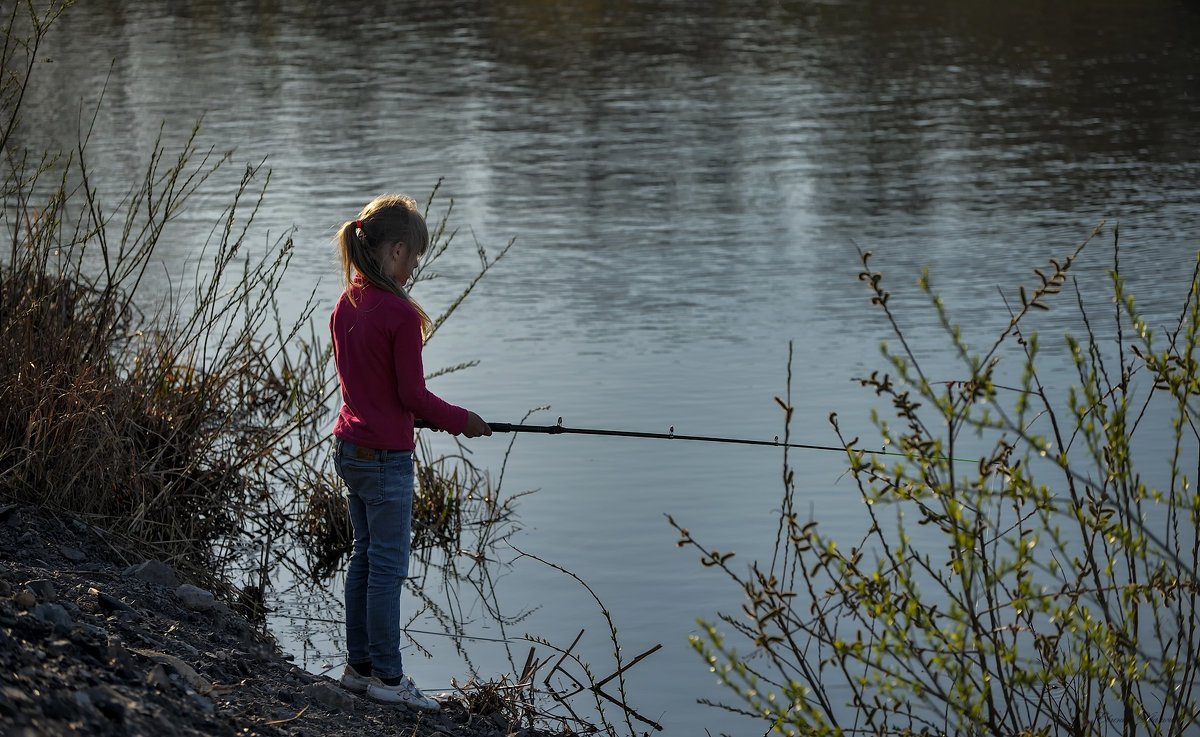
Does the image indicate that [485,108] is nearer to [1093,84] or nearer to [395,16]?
[1093,84]

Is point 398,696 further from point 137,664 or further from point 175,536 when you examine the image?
point 175,536

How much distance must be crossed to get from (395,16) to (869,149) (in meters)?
14.0

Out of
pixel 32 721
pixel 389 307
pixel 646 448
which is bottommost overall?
pixel 646 448

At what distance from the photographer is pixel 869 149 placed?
14.9m

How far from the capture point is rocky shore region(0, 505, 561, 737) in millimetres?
3477

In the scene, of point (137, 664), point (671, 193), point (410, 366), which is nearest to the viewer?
point (137, 664)

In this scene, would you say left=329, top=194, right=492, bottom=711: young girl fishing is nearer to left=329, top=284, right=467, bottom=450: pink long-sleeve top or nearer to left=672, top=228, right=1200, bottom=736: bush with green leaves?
left=329, top=284, right=467, bottom=450: pink long-sleeve top

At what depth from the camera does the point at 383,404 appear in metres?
4.69

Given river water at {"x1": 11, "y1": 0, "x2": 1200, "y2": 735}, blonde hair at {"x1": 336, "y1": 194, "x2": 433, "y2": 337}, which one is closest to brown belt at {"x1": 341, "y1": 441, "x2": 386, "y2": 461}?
blonde hair at {"x1": 336, "y1": 194, "x2": 433, "y2": 337}

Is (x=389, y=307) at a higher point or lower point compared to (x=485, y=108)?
higher

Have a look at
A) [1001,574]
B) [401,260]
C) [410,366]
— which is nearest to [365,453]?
[410,366]

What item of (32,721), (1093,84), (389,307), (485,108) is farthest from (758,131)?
(32,721)

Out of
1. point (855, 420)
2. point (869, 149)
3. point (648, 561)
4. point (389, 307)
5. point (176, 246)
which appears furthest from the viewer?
point (869, 149)

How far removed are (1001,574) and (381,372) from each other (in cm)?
212
